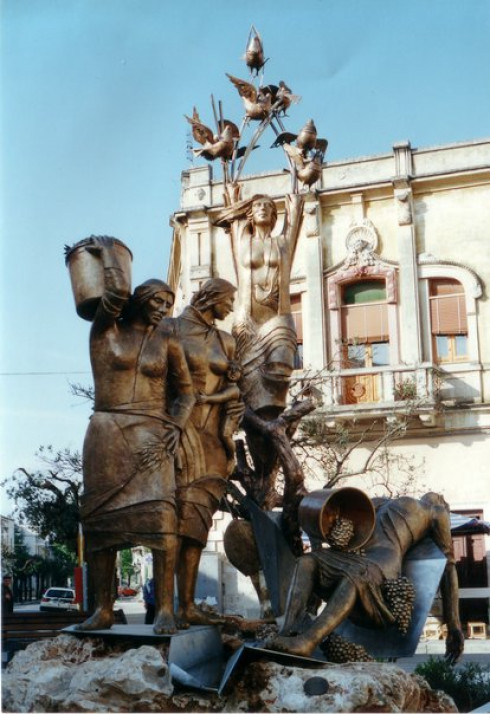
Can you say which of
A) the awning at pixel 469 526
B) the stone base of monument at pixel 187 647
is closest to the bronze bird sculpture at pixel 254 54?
the stone base of monument at pixel 187 647

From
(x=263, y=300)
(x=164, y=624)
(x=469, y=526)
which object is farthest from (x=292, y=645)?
→ (x=469, y=526)

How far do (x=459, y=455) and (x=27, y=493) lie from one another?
1090cm

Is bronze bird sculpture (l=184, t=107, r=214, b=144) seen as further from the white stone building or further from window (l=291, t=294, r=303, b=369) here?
window (l=291, t=294, r=303, b=369)

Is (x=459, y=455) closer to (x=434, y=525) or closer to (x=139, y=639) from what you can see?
(x=434, y=525)

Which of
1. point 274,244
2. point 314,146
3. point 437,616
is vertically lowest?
point 437,616

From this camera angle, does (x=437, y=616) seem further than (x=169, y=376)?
Yes

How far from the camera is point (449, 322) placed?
26016 millimetres

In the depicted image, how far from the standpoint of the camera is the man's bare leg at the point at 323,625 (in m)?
6.25

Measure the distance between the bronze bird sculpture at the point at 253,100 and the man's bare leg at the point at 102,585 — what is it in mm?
5703

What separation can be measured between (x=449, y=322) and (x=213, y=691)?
20.9 m

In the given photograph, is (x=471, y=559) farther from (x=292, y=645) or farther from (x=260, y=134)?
(x=292, y=645)

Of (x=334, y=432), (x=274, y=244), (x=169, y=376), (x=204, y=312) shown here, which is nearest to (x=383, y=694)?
(x=169, y=376)

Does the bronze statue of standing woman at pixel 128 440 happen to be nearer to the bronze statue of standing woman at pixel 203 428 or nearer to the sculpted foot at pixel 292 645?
A: the bronze statue of standing woman at pixel 203 428

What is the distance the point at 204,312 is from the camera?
757 centimetres
